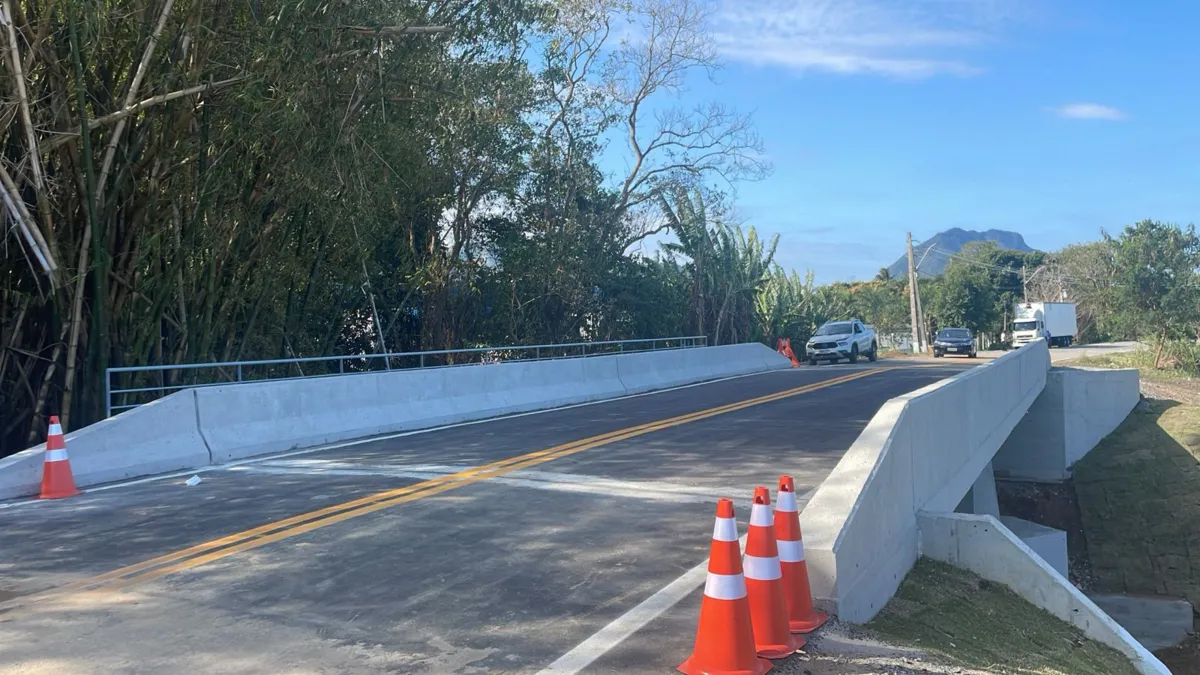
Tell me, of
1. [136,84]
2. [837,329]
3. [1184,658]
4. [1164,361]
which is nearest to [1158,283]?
[1164,361]

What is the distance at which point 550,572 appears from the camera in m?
6.80

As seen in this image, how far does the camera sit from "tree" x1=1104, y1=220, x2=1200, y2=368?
46188 mm

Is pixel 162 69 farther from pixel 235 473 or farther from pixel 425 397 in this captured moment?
pixel 425 397

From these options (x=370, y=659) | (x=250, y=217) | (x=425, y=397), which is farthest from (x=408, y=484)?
(x=250, y=217)

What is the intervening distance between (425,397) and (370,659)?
11.3m

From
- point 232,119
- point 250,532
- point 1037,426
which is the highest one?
point 232,119

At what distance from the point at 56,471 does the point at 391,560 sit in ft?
16.8

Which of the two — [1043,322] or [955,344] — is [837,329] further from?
[1043,322]

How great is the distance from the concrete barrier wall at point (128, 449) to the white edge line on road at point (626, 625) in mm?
7504

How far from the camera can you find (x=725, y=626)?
15.7 feet

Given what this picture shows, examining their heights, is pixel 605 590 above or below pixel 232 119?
below

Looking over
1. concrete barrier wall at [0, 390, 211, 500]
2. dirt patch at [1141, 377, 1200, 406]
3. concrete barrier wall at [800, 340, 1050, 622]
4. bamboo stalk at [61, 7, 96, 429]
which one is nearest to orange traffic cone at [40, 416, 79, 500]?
concrete barrier wall at [0, 390, 211, 500]

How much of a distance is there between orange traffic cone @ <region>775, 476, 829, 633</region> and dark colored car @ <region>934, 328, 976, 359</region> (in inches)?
1780

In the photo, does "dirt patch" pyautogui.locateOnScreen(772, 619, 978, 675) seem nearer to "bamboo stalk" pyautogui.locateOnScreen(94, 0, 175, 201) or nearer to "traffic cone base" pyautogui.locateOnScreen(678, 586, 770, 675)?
"traffic cone base" pyautogui.locateOnScreen(678, 586, 770, 675)
